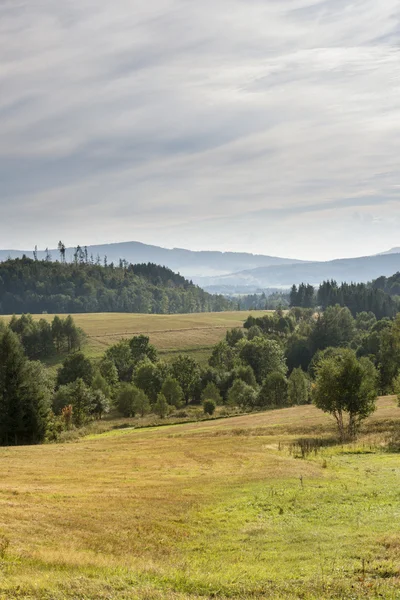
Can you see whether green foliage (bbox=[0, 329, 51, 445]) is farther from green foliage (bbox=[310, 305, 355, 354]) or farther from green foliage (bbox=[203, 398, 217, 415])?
green foliage (bbox=[310, 305, 355, 354])

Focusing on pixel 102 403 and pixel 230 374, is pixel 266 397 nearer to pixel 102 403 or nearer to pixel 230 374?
pixel 230 374

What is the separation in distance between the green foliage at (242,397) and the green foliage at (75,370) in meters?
34.5

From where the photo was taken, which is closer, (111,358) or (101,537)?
(101,537)

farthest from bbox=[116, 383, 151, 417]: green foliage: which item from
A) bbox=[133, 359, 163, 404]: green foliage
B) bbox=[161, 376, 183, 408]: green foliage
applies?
bbox=[133, 359, 163, 404]: green foliage

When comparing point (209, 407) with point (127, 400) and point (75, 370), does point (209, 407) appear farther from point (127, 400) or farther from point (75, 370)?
point (75, 370)

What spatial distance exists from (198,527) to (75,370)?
10264 centimetres

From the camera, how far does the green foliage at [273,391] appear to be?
105625mm

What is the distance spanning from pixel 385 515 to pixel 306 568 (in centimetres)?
831

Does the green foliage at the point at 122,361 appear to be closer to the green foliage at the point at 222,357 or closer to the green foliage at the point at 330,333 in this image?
the green foliage at the point at 222,357

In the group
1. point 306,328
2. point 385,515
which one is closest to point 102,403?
point 385,515

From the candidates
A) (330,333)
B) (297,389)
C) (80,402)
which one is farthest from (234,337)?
(80,402)

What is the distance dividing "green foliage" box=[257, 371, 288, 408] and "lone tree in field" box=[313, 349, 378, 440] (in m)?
48.9

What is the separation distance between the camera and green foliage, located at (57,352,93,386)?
119562 mm

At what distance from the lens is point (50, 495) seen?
2498 centimetres
